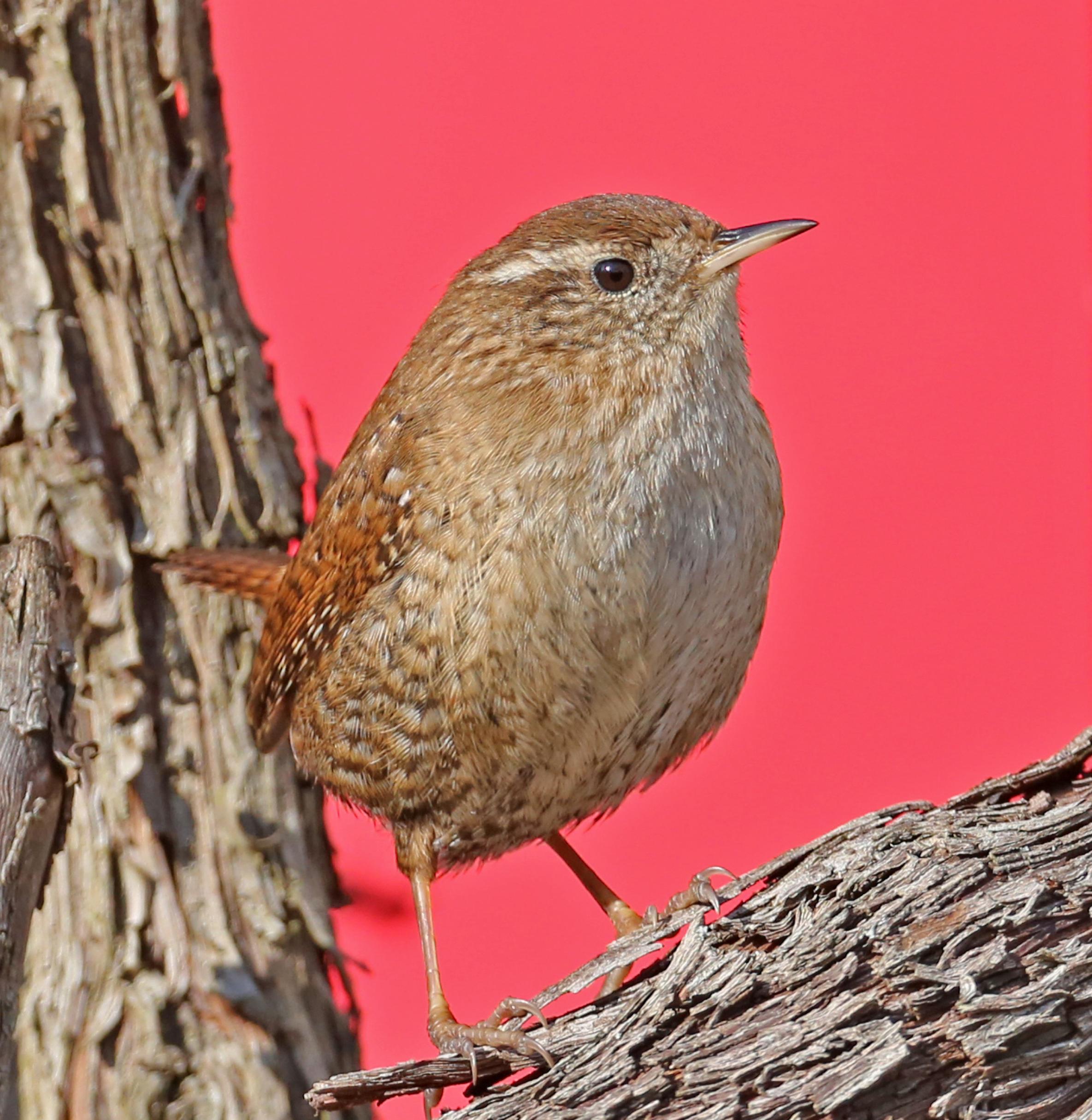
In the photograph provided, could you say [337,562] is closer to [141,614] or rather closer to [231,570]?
[231,570]

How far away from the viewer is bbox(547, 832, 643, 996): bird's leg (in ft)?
8.49

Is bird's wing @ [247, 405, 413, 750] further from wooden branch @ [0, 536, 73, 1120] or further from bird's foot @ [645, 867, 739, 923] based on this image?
bird's foot @ [645, 867, 739, 923]

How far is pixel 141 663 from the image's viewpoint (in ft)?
8.81

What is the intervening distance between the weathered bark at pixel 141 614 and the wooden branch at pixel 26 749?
470 millimetres

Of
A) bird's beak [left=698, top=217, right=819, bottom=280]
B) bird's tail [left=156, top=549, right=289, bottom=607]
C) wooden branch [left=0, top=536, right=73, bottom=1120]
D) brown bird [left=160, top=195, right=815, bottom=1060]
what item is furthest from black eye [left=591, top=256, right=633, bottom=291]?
wooden branch [left=0, top=536, right=73, bottom=1120]

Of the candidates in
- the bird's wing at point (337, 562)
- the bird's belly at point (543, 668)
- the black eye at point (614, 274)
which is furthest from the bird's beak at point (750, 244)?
the bird's wing at point (337, 562)

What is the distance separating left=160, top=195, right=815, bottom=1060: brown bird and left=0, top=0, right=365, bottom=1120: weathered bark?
36 centimetres

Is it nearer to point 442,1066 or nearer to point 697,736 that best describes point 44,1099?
point 442,1066

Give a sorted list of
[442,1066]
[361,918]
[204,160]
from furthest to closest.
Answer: [361,918] < [204,160] < [442,1066]

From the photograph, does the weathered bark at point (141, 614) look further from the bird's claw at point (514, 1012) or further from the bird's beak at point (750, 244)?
Answer: the bird's beak at point (750, 244)

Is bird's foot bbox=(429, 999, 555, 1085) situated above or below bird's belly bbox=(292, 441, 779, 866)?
below

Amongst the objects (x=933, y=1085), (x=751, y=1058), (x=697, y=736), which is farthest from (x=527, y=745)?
(x=933, y=1085)

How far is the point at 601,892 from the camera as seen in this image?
266 centimetres

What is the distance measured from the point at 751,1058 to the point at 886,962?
200 millimetres
